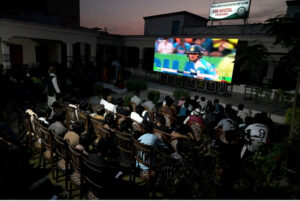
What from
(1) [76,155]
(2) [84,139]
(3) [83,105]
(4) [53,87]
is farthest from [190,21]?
(1) [76,155]

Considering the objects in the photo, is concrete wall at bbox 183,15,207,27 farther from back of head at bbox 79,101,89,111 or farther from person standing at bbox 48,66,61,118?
back of head at bbox 79,101,89,111

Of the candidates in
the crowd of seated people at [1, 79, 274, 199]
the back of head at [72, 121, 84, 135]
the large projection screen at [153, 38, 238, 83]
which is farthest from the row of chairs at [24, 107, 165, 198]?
the large projection screen at [153, 38, 238, 83]

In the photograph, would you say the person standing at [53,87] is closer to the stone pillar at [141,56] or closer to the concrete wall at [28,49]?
the concrete wall at [28,49]

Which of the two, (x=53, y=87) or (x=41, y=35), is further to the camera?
(x=41, y=35)

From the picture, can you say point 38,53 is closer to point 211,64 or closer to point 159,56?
point 159,56

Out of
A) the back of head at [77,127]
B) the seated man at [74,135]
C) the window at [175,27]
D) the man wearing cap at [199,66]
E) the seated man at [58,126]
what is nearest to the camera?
the seated man at [74,135]

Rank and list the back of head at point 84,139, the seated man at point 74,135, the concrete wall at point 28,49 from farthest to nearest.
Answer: the concrete wall at point 28,49
the seated man at point 74,135
the back of head at point 84,139

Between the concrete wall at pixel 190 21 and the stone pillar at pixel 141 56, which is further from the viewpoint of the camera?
the stone pillar at pixel 141 56

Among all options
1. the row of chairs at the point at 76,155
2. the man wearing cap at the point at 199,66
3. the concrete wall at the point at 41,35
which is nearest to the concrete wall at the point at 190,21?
the man wearing cap at the point at 199,66

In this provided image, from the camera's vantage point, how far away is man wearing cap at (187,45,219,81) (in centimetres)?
1130

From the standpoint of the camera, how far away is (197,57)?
1196cm

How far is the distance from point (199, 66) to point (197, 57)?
0.64 metres

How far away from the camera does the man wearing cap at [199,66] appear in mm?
11297

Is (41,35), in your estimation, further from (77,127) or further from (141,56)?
(77,127)
